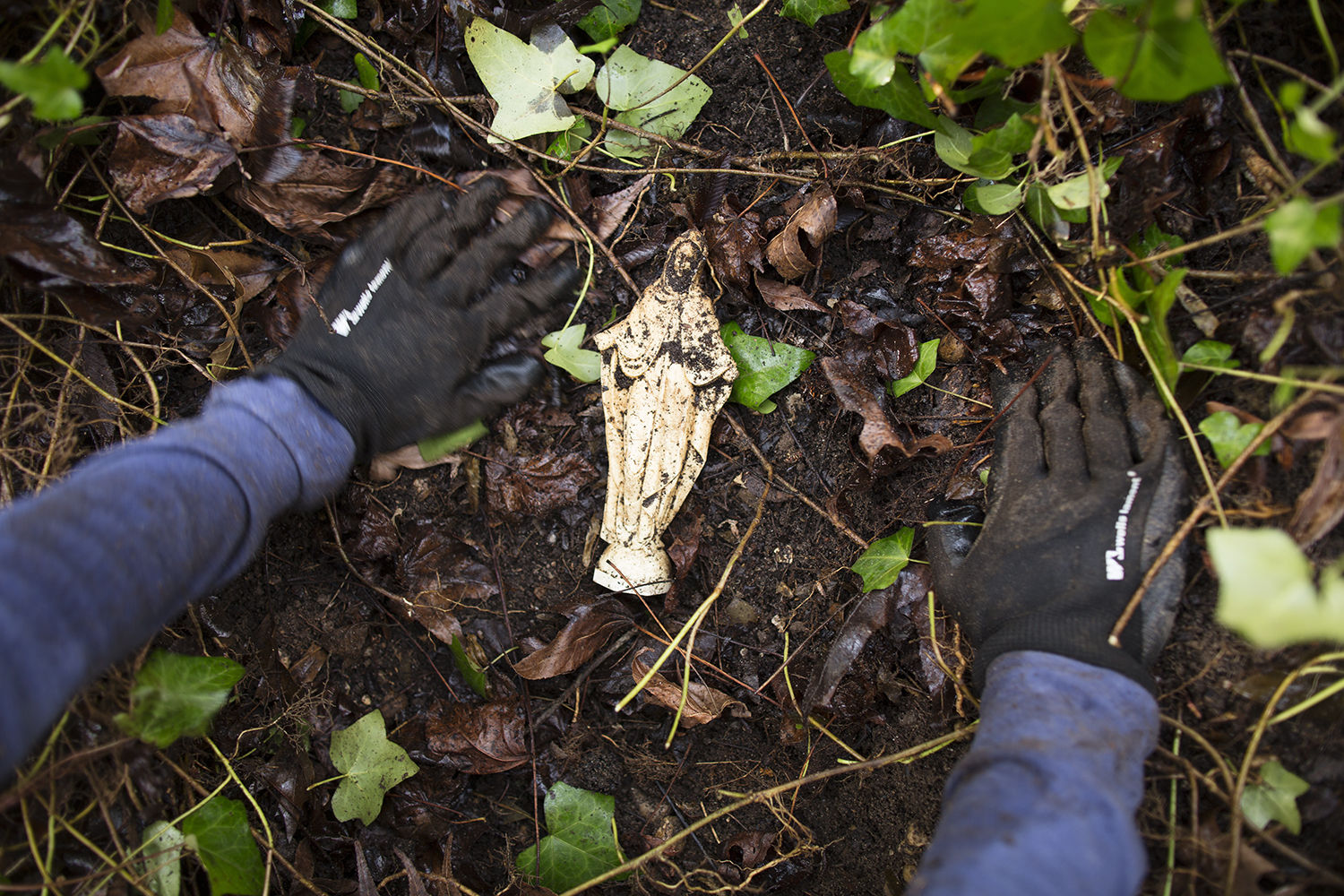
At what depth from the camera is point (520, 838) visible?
246cm

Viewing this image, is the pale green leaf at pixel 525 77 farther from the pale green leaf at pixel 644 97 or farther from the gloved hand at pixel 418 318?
the gloved hand at pixel 418 318

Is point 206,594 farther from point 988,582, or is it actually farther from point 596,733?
point 988,582

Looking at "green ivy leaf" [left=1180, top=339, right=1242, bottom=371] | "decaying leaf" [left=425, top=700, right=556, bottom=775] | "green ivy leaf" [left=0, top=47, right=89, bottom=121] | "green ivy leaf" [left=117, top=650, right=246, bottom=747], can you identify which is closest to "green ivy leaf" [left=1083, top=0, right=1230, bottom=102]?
"green ivy leaf" [left=1180, top=339, right=1242, bottom=371]

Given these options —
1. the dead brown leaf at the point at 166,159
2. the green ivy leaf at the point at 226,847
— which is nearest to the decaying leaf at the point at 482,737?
the green ivy leaf at the point at 226,847

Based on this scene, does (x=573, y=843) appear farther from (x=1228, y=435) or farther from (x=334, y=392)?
(x=1228, y=435)

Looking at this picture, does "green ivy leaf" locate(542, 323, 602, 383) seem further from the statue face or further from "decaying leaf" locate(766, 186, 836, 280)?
"decaying leaf" locate(766, 186, 836, 280)

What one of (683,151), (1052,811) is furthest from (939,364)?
(1052,811)

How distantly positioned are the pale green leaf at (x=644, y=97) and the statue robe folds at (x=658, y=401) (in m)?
0.39

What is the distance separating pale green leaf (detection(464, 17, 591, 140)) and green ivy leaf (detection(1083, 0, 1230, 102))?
1.45 m

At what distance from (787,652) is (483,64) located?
2196 mm

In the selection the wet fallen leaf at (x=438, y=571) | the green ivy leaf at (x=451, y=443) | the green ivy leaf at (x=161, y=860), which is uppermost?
the green ivy leaf at (x=451, y=443)

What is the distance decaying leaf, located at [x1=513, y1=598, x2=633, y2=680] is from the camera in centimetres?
233

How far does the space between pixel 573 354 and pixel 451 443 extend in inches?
21.3

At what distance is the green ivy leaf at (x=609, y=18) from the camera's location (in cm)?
221
